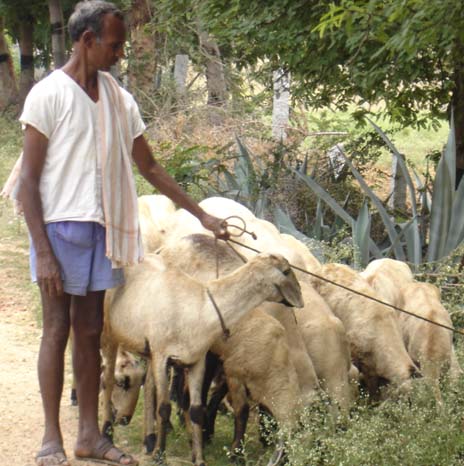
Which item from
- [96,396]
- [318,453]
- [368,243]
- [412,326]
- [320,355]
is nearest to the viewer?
[318,453]

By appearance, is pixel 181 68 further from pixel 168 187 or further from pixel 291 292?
pixel 291 292

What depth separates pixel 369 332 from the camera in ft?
18.8

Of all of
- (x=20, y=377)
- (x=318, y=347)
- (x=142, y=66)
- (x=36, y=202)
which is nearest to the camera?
(x=36, y=202)

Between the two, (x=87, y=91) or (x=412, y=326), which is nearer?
(x=87, y=91)

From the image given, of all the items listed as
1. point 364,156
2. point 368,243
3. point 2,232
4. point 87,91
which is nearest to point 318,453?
point 87,91

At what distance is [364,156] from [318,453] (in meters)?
6.68

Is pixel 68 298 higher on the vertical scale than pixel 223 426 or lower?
higher

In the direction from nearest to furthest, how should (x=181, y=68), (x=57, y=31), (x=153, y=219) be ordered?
(x=153, y=219) < (x=57, y=31) < (x=181, y=68)

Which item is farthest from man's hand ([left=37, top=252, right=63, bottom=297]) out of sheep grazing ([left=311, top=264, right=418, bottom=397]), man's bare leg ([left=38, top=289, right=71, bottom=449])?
sheep grazing ([left=311, top=264, right=418, bottom=397])

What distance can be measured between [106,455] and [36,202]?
1.33 meters

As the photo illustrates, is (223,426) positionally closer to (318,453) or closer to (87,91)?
(318,453)

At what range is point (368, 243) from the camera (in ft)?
24.8

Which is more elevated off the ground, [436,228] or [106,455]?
[436,228]

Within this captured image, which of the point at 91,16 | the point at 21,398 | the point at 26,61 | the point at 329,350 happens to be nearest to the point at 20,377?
the point at 21,398
